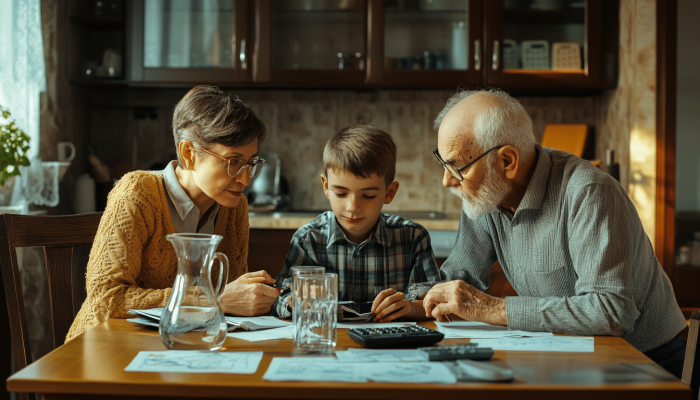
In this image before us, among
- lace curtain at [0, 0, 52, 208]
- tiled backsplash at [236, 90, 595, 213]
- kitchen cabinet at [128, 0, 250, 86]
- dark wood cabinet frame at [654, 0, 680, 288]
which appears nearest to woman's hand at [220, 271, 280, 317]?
lace curtain at [0, 0, 52, 208]

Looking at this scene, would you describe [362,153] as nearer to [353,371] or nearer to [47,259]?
[353,371]

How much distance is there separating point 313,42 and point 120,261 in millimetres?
2058

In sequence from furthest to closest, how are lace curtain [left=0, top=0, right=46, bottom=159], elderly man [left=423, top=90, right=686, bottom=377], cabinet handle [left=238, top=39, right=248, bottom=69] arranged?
cabinet handle [left=238, top=39, right=248, bottom=69] < lace curtain [left=0, top=0, right=46, bottom=159] < elderly man [left=423, top=90, right=686, bottom=377]

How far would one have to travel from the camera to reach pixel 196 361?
972 millimetres

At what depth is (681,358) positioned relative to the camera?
57.6 inches

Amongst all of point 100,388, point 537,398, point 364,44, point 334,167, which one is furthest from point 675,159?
point 100,388

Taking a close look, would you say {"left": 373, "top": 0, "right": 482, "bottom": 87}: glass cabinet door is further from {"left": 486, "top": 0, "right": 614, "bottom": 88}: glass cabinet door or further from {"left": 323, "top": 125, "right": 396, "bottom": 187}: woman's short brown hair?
{"left": 323, "top": 125, "right": 396, "bottom": 187}: woman's short brown hair

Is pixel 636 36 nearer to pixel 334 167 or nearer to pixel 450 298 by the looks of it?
pixel 334 167

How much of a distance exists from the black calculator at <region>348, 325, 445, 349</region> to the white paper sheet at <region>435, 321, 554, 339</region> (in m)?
0.09

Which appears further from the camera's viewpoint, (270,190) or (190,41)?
(270,190)

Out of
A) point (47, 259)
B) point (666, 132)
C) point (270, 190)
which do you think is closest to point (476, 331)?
point (47, 259)

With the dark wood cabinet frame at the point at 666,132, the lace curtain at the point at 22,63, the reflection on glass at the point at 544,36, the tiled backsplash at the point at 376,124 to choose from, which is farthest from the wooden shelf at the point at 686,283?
the lace curtain at the point at 22,63

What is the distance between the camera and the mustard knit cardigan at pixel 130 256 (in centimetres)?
134

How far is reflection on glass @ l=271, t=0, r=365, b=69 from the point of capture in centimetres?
313
